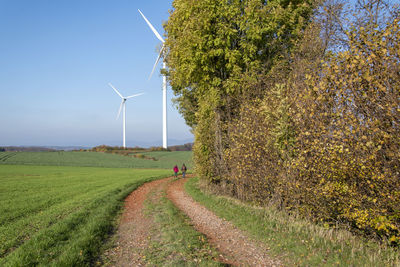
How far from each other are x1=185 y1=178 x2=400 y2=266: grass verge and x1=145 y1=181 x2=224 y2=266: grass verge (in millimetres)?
1722

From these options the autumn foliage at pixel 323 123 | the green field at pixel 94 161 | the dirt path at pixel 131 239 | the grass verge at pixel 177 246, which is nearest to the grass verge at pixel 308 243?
the autumn foliage at pixel 323 123

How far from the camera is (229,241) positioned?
8180 millimetres

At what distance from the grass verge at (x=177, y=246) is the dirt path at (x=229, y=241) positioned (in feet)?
1.17

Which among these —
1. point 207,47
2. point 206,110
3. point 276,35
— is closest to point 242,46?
point 207,47

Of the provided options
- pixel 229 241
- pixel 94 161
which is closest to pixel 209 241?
pixel 229 241

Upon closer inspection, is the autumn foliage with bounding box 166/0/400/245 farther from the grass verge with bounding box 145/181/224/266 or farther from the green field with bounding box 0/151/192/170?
the green field with bounding box 0/151/192/170

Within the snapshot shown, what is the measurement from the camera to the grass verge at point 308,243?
6027 millimetres

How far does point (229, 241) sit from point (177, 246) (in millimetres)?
1690

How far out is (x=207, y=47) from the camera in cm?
1516

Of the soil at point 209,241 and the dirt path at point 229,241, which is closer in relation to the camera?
the dirt path at point 229,241

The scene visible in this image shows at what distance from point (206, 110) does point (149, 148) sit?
83.5m

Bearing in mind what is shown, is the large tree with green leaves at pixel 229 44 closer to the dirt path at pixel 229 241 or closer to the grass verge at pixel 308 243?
the dirt path at pixel 229 241

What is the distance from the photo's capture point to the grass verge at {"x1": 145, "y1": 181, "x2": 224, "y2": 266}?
259 inches

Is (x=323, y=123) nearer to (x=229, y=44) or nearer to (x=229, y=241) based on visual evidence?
(x=229, y=241)
